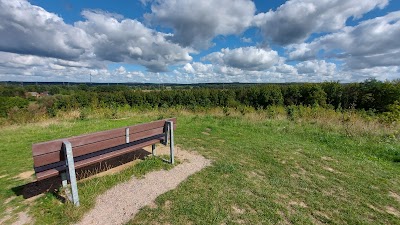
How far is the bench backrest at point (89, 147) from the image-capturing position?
9.41ft

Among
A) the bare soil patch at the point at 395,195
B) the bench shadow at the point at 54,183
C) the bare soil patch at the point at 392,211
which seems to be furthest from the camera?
the bare soil patch at the point at 395,195

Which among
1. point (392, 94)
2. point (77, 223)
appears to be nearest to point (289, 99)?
point (392, 94)

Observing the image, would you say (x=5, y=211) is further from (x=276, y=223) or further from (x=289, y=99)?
(x=289, y=99)

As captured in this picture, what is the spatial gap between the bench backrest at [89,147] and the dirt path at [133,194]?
628 millimetres

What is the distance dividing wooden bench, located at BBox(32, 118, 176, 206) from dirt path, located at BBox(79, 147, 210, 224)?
0.37 meters

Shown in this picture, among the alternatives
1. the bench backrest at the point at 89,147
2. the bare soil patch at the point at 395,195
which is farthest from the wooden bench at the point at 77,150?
the bare soil patch at the point at 395,195

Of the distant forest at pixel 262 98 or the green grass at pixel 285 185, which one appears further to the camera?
the distant forest at pixel 262 98

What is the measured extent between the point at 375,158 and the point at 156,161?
5.68m

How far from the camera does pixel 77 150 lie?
3193 millimetres

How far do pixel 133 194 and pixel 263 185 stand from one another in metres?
2.22

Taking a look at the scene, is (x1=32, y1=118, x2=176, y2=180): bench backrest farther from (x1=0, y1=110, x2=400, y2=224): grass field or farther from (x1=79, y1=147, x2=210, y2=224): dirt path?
(x1=79, y1=147, x2=210, y2=224): dirt path

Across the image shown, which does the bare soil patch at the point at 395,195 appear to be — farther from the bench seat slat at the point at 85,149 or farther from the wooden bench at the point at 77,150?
the bench seat slat at the point at 85,149

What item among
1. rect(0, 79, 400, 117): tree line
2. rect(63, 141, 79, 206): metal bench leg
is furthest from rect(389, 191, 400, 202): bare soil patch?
rect(0, 79, 400, 117): tree line

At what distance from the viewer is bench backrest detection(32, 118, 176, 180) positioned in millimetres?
2869
